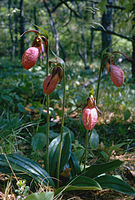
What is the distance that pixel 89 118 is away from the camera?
108 centimetres

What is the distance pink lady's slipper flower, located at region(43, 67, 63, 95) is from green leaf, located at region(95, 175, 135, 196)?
0.71 m

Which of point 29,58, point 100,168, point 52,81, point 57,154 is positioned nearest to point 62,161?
point 57,154

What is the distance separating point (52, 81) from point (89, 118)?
0.99ft

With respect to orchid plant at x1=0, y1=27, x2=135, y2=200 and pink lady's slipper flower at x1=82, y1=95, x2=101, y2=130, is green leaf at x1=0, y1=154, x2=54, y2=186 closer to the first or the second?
orchid plant at x1=0, y1=27, x2=135, y2=200

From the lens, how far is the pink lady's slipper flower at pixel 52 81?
42.8 inches

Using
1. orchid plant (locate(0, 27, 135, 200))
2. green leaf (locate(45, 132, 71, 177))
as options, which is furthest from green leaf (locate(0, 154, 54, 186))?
green leaf (locate(45, 132, 71, 177))

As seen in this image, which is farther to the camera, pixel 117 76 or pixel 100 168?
pixel 100 168

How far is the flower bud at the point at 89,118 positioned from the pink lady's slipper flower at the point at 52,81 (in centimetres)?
24

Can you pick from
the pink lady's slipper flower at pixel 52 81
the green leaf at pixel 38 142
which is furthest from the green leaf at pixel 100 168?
the pink lady's slipper flower at pixel 52 81

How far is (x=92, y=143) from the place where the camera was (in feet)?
5.57

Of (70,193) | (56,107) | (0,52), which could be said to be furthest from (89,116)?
(0,52)

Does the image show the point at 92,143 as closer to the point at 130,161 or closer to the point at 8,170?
the point at 130,161

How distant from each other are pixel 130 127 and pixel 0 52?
666 inches

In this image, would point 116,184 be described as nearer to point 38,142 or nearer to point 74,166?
point 74,166
